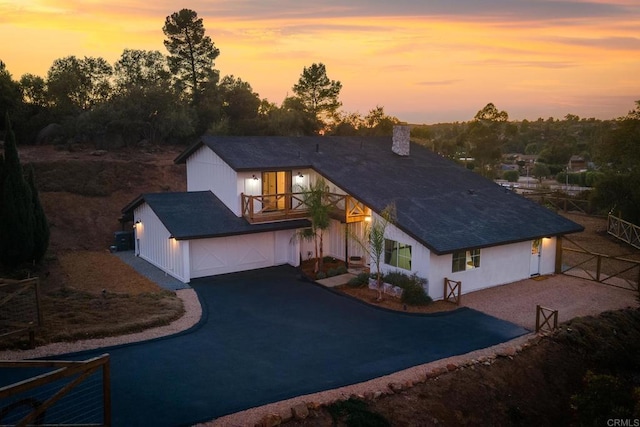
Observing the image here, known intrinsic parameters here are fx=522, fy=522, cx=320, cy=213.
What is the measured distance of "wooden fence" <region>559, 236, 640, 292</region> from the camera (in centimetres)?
1981

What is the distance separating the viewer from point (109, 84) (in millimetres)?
49188

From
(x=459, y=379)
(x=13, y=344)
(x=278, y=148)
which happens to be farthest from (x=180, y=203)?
(x=459, y=379)

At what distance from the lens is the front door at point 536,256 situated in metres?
21.4

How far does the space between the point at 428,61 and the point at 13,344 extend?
3107 centimetres

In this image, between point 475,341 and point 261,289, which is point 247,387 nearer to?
point 475,341

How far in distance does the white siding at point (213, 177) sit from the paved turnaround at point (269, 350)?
482cm

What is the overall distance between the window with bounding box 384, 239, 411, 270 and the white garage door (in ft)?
18.5

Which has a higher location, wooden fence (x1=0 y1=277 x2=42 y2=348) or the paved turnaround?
wooden fence (x1=0 y1=277 x2=42 y2=348)

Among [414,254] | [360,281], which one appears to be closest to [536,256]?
Result: [414,254]

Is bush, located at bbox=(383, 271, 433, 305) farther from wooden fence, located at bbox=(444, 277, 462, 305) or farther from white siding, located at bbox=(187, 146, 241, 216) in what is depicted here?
white siding, located at bbox=(187, 146, 241, 216)

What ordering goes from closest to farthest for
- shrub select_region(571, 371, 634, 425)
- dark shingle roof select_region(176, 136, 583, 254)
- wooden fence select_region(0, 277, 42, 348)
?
shrub select_region(571, 371, 634, 425) < wooden fence select_region(0, 277, 42, 348) < dark shingle roof select_region(176, 136, 583, 254)

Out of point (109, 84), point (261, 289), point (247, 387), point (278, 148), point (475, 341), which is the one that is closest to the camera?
point (247, 387)

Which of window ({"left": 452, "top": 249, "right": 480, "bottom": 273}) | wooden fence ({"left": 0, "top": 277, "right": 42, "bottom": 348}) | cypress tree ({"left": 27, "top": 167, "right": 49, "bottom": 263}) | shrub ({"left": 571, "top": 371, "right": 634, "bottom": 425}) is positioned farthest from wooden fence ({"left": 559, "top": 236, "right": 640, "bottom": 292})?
cypress tree ({"left": 27, "top": 167, "right": 49, "bottom": 263})

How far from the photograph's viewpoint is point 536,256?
21.6 m
